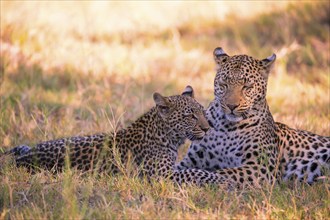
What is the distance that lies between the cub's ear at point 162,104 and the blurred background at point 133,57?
0.54 m

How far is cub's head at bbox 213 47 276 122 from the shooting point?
8543mm

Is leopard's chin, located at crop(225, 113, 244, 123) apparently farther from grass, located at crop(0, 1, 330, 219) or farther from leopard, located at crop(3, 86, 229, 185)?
grass, located at crop(0, 1, 330, 219)

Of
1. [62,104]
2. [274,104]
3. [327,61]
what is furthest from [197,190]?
[327,61]

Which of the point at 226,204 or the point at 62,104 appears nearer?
the point at 226,204

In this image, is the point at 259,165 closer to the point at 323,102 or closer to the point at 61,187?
the point at 61,187

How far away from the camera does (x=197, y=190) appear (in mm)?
7695

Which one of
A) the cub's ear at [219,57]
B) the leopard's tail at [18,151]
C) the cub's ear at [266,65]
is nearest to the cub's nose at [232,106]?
the cub's ear at [266,65]

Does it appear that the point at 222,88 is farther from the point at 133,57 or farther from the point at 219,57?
the point at 133,57

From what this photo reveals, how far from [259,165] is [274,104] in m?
4.60

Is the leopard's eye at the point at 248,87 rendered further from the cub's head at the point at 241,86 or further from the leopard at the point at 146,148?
the leopard at the point at 146,148

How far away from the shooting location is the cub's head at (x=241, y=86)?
8.54 m

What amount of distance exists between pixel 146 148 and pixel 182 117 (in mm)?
535

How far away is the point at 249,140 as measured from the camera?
877 centimetres

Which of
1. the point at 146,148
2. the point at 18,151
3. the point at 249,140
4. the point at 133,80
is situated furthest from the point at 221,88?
the point at 133,80
